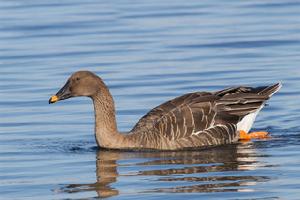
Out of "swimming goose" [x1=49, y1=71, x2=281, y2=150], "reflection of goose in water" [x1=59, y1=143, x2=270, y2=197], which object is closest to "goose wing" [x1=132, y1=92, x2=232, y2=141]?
"swimming goose" [x1=49, y1=71, x2=281, y2=150]

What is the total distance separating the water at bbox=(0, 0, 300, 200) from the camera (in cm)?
1425

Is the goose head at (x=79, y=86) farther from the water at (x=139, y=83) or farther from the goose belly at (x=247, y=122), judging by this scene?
the goose belly at (x=247, y=122)

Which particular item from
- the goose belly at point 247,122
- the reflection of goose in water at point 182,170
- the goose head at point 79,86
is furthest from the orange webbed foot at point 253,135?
the goose head at point 79,86

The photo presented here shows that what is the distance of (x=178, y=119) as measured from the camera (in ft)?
56.6

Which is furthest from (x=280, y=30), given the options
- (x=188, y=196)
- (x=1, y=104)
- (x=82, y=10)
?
(x=188, y=196)

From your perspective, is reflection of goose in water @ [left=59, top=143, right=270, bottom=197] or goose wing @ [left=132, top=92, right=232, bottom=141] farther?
goose wing @ [left=132, top=92, right=232, bottom=141]

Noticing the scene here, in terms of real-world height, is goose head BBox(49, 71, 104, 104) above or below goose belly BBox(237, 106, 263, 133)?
above

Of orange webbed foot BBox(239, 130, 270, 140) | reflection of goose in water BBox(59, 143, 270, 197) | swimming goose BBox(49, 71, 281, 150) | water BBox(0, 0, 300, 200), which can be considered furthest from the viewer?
orange webbed foot BBox(239, 130, 270, 140)

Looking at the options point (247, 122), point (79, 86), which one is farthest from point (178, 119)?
point (79, 86)

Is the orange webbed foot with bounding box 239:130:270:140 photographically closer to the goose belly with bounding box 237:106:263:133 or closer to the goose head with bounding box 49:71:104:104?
the goose belly with bounding box 237:106:263:133

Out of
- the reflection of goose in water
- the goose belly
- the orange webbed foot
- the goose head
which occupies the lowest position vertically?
the reflection of goose in water

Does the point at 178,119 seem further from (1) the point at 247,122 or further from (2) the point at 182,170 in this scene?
(2) the point at 182,170

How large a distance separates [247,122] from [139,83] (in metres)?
4.26

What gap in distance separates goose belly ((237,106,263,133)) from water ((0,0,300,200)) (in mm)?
502
